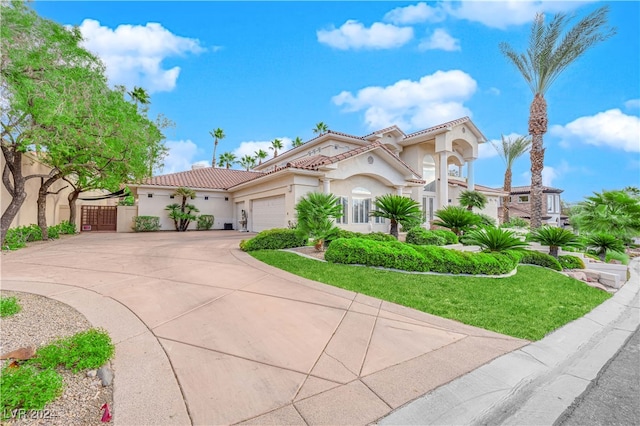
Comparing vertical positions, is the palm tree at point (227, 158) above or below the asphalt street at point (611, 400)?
above

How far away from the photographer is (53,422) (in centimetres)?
240

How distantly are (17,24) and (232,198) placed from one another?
1671cm

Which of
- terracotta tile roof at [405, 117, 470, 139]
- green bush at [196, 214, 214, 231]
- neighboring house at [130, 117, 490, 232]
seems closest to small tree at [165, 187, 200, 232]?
green bush at [196, 214, 214, 231]

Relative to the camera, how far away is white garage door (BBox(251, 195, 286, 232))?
16828mm

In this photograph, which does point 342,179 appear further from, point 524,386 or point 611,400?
point 611,400

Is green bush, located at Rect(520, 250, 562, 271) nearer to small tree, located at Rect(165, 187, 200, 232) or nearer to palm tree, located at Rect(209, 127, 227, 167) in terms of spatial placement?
small tree, located at Rect(165, 187, 200, 232)

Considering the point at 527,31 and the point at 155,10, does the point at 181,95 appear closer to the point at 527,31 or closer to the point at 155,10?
the point at 155,10

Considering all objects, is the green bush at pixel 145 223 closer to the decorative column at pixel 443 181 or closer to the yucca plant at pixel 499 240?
the yucca plant at pixel 499 240

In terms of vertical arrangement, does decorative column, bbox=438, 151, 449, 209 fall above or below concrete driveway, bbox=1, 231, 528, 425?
above

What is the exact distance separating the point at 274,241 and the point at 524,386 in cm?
883

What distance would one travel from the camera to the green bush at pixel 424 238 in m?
12.9

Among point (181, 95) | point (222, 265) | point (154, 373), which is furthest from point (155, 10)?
point (154, 373)

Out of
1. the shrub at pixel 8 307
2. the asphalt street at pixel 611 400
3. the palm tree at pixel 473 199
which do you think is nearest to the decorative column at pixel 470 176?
the palm tree at pixel 473 199

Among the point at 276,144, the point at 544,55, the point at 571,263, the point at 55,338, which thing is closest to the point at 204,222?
the point at 55,338
